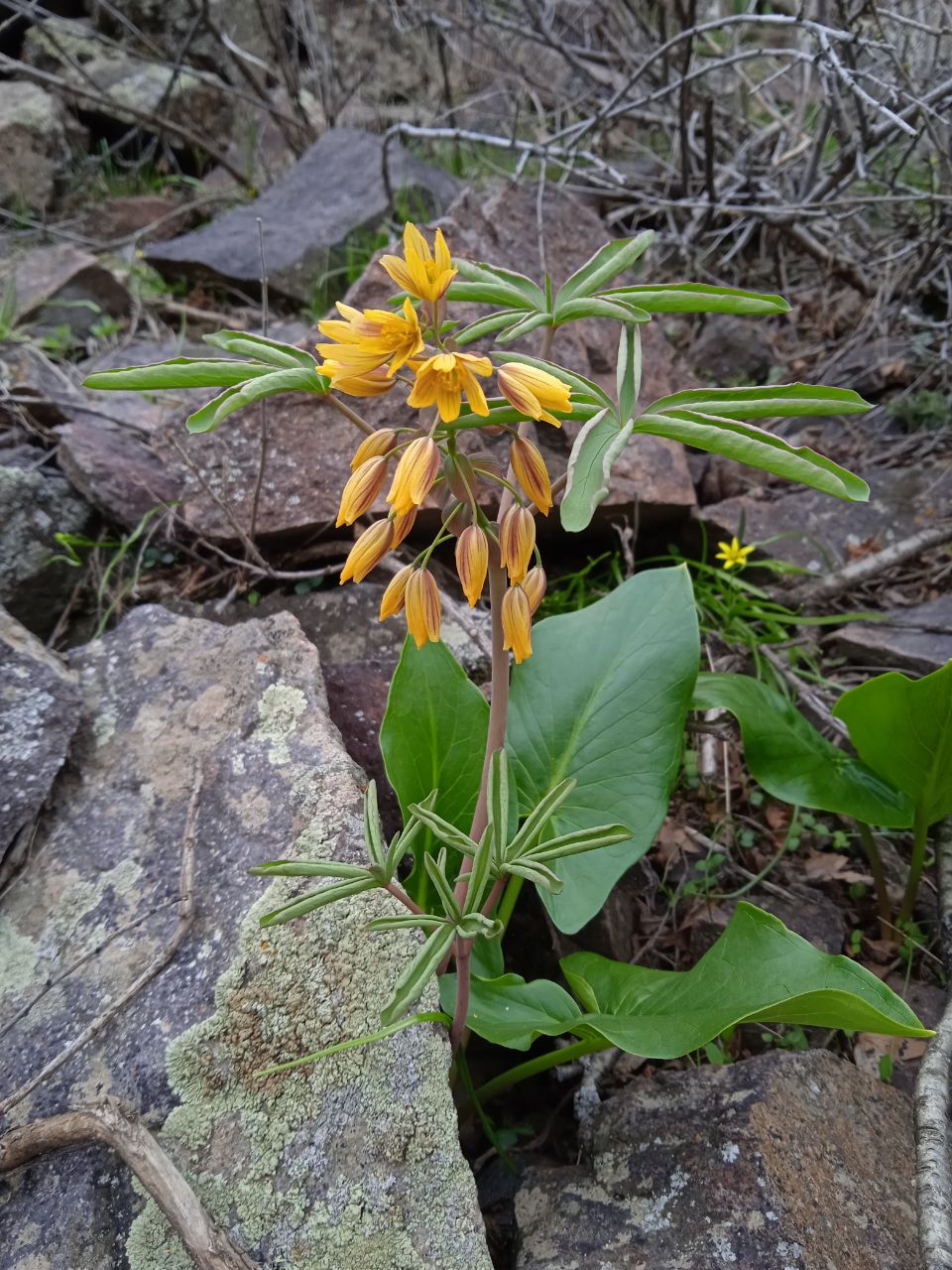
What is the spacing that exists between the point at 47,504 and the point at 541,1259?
2.43m

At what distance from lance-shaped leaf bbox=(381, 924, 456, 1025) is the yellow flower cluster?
1.39ft

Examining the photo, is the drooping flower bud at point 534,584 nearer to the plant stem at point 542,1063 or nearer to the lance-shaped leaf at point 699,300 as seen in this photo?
the lance-shaped leaf at point 699,300

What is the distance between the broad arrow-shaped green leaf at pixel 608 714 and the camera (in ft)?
5.45

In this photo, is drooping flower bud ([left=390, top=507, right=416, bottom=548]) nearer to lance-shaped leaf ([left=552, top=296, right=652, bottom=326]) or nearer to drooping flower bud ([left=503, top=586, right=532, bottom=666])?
drooping flower bud ([left=503, top=586, right=532, bottom=666])

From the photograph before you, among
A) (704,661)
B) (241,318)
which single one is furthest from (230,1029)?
(241,318)

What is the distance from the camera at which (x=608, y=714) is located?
1796 millimetres

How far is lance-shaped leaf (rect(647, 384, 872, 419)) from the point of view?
1.19 m

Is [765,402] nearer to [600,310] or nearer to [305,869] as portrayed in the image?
[600,310]

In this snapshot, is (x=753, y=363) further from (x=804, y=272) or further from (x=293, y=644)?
(x=293, y=644)

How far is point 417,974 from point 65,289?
176 inches

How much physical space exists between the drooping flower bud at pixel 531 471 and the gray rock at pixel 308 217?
3.53 meters

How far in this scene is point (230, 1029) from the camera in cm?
149

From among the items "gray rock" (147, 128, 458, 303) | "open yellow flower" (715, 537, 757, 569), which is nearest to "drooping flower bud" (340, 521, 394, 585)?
"open yellow flower" (715, 537, 757, 569)

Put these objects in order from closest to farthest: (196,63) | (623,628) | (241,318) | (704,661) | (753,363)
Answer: (623,628) < (704,661) < (753,363) < (241,318) < (196,63)
